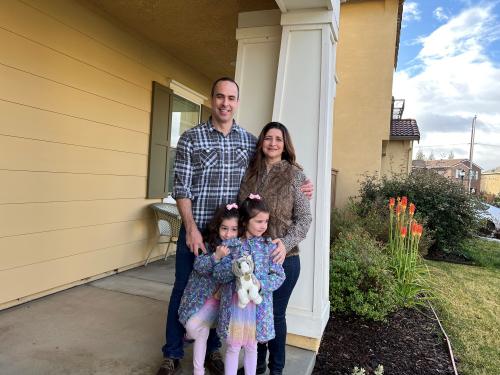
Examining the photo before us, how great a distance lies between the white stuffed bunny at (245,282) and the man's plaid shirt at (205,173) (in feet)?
1.44

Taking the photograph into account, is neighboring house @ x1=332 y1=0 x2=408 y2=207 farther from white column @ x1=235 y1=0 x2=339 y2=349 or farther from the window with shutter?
white column @ x1=235 y1=0 x2=339 y2=349

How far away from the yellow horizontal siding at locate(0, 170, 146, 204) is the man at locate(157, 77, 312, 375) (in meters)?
1.80

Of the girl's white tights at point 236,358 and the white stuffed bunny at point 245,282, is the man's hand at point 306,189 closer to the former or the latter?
the white stuffed bunny at point 245,282

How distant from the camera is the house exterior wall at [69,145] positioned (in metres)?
2.98

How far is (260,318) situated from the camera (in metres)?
1.80

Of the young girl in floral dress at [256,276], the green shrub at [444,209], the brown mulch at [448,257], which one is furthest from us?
the green shrub at [444,209]

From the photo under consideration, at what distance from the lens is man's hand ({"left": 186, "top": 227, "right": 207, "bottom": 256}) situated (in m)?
1.90

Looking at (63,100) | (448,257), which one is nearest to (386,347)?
(63,100)

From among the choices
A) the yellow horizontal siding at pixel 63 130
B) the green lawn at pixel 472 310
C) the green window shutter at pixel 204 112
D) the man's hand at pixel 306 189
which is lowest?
the green lawn at pixel 472 310

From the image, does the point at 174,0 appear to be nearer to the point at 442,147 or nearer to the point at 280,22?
the point at 280,22

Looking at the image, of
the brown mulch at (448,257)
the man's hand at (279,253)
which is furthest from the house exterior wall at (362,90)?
the man's hand at (279,253)

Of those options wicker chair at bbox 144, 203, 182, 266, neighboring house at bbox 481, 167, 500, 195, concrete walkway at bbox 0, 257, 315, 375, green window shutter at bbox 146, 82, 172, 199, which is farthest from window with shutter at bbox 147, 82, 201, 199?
neighboring house at bbox 481, 167, 500, 195

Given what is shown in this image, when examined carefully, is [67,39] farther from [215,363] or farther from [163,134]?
[215,363]

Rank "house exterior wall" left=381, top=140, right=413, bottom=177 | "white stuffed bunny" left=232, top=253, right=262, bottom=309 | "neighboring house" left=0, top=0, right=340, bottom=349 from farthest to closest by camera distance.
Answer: "house exterior wall" left=381, top=140, right=413, bottom=177 → "neighboring house" left=0, top=0, right=340, bottom=349 → "white stuffed bunny" left=232, top=253, right=262, bottom=309
